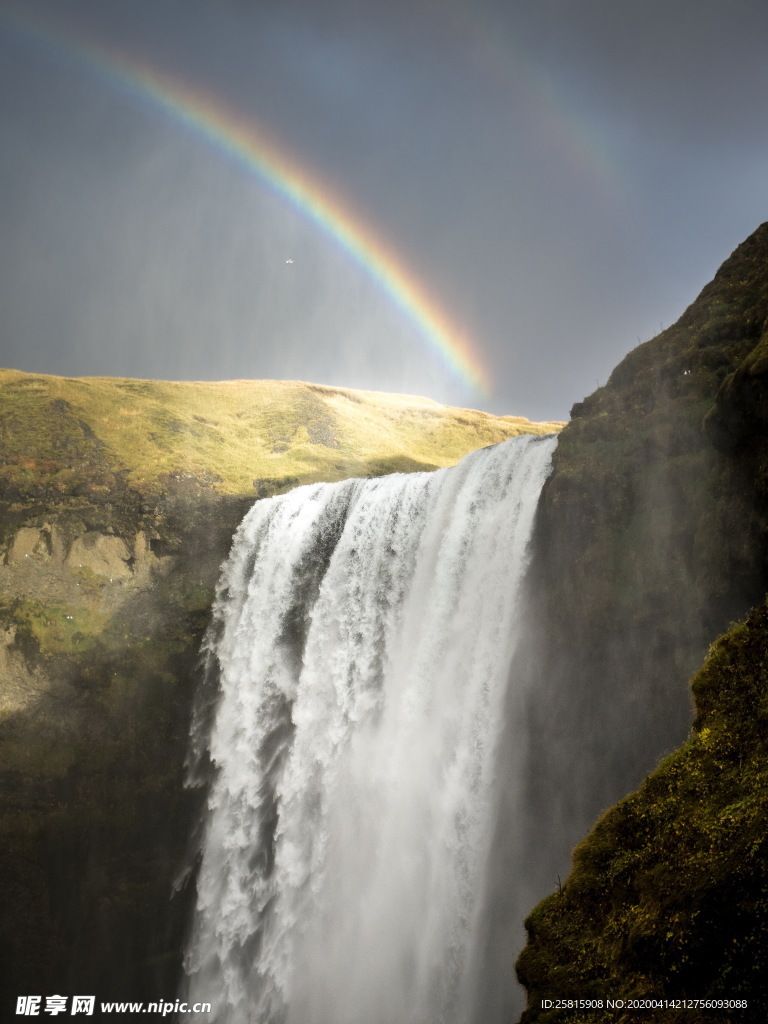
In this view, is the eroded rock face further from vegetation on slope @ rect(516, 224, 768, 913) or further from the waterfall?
vegetation on slope @ rect(516, 224, 768, 913)

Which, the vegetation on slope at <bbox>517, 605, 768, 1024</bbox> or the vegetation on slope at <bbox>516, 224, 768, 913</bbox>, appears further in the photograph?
the vegetation on slope at <bbox>516, 224, 768, 913</bbox>

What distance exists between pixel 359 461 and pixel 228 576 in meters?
18.3

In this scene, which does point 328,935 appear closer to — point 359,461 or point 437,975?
point 437,975

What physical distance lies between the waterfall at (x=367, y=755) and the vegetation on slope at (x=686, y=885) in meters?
11.0

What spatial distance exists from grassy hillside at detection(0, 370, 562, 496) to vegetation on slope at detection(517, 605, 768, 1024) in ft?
98.9

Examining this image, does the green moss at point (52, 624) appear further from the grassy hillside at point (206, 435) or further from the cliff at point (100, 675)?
the grassy hillside at point (206, 435)

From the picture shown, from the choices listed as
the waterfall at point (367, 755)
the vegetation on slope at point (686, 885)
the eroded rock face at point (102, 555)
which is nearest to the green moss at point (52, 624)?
the eroded rock face at point (102, 555)

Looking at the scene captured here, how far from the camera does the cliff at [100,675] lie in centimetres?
2366

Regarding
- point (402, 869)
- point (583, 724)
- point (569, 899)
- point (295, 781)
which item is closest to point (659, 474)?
point (583, 724)

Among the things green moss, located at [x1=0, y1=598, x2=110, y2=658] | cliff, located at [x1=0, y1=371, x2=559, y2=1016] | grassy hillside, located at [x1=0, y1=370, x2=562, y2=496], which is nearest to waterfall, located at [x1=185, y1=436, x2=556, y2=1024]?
cliff, located at [x1=0, y1=371, x2=559, y2=1016]

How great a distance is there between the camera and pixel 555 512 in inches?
640

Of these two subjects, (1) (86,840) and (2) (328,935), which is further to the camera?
(1) (86,840)

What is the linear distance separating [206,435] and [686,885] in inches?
1622

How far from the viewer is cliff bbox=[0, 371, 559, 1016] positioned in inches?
931
